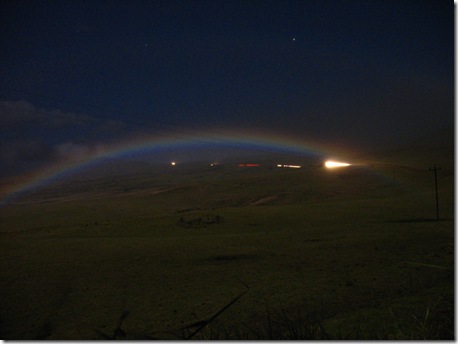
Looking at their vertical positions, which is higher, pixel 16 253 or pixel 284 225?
pixel 16 253

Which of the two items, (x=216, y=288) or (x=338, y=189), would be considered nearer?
(x=216, y=288)

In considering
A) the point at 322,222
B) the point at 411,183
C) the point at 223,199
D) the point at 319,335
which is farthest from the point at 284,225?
the point at 411,183

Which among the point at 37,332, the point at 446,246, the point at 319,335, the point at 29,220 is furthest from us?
the point at 29,220

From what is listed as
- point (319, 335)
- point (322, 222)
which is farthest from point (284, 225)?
point (319, 335)

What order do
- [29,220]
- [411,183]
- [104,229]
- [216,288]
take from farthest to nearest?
[411,183] → [29,220] → [104,229] → [216,288]

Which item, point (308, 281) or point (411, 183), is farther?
point (411, 183)

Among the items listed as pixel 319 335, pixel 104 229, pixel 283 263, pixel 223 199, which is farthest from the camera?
pixel 223 199

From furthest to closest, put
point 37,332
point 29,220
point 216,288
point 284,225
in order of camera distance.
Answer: point 29,220 < point 284,225 < point 216,288 < point 37,332

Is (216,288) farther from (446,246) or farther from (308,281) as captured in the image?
(446,246)

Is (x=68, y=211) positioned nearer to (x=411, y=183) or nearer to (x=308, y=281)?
(x=308, y=281)

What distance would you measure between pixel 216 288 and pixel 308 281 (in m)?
3.76

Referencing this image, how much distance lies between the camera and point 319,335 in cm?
225

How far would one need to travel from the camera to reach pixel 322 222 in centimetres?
3145

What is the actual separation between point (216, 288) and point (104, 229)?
784 inches
